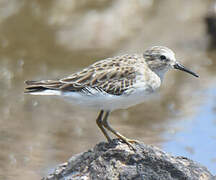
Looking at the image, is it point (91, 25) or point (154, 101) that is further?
point (91, 25)

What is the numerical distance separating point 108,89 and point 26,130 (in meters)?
4.96

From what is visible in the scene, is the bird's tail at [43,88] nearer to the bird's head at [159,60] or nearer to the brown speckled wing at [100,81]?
the brown speckled wing at [100,81]

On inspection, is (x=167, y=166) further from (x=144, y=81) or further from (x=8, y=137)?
(x=8, y=137)

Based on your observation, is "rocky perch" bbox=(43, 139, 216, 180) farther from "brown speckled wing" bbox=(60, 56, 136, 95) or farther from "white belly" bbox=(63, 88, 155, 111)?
"brown speckled wing" bbox=(60, 56, 136, 95)

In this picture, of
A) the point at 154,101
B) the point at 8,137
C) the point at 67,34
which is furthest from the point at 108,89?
the point at 67,34

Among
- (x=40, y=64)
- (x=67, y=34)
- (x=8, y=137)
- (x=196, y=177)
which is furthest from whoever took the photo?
(x=67, y=34)

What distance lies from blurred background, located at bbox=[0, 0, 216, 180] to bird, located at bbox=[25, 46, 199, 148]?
2.95 metres

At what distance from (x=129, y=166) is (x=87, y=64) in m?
9.56

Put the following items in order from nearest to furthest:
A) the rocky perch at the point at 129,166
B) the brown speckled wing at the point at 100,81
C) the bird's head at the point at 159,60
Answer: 1. the rocky perch at the point at 129,166
2. the brown speckled wing at the point at 100,81
3. the bird's head at the point at 159,60

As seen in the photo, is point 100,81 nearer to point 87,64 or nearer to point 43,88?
point 43,88

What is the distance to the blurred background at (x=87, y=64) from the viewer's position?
12.4m

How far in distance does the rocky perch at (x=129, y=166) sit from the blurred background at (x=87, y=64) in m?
2.99

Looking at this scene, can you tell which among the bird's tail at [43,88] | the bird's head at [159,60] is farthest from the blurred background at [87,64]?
the bird's head at [159,60]

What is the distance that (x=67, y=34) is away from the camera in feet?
59.9
